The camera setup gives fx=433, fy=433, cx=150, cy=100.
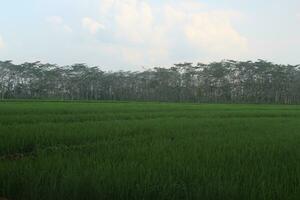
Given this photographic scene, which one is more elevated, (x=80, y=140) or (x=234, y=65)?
(x=234, y=65)

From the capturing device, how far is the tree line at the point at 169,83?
72.9m

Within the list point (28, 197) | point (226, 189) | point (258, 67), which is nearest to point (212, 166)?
point (226, 189)

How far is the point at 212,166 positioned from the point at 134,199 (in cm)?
154

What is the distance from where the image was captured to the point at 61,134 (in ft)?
31.1

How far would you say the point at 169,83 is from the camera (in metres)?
77.6

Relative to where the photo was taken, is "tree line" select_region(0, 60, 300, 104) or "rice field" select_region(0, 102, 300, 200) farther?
"tree line" select_region(0, 60, 300, 104)

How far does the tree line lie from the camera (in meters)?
72.9

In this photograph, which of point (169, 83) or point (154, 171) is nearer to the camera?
point (154, 171)

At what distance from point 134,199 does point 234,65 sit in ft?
237

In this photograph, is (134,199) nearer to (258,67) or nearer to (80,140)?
(80,140)

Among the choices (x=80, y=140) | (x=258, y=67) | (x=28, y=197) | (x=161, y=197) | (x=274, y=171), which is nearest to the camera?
(x=161, y=197)

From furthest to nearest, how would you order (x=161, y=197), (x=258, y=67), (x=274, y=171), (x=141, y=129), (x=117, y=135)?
(x=258, y=67), (x=141, y=129), (x=117, y=135), (x=274, y=171), (x=161, y=197)

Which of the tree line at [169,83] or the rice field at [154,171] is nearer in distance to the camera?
the rice field at [154,171]

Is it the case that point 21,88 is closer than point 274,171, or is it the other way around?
point 274,171
